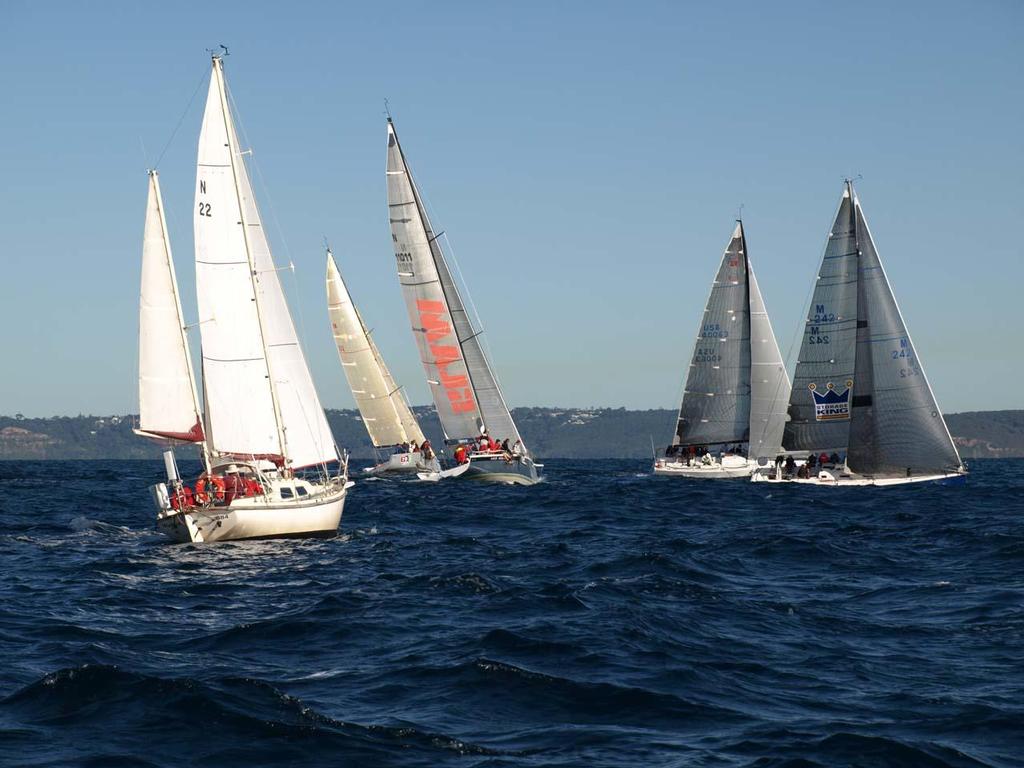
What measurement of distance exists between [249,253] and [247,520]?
21.7 feet

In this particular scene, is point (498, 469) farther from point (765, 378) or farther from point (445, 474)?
point (765, 378)

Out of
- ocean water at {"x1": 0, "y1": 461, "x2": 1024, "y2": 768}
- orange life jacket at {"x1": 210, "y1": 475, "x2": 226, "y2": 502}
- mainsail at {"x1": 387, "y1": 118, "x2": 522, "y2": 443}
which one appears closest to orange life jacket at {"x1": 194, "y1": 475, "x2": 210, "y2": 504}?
orange life jacket at {"x1": 210, "y1": 475, "x2": 226, "y2": 502}

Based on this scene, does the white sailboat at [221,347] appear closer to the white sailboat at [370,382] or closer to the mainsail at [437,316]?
the mainsail at [437,316]

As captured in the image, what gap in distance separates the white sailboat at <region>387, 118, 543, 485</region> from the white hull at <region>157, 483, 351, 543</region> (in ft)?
84.1

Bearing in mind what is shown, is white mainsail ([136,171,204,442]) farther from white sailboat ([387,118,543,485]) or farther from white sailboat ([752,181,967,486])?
white sailboat ([752,181,967,486])

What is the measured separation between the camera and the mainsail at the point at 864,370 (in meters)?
47.8

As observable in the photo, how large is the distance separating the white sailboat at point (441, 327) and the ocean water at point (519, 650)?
2400cm

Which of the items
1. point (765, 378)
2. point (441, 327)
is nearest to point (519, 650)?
point (441, 327)

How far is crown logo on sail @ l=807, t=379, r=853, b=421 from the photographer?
49438mm

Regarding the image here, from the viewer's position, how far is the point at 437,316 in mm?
53375

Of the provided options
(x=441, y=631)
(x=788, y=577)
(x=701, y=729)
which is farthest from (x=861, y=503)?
(x=701, y=729)

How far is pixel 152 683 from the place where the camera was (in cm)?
1301

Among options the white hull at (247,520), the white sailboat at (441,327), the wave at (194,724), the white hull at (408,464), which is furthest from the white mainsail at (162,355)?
the white hull at (408,464)

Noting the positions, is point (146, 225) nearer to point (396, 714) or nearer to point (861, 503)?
point (396, 714)
